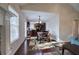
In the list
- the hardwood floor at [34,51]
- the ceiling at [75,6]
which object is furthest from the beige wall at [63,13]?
the hardwood floor at [34,51]

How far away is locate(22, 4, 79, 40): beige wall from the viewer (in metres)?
2.47

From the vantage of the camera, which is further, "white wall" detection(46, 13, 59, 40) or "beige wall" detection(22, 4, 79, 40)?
"white wall" detection(46, 13, 59, 40)

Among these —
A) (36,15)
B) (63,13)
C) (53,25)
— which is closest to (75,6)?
(63,13)

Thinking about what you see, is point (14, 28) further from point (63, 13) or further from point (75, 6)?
point (75, 6)

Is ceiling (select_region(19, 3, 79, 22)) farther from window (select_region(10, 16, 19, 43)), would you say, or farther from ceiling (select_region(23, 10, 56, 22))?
window (select_region(10, 16, 19, 43))

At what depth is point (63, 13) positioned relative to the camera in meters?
2.55

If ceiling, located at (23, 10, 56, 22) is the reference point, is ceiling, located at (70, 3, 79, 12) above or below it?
above

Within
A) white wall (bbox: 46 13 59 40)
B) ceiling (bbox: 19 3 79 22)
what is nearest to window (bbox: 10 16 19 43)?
ceiling (bbox: 19 3 79 22)

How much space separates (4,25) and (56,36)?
1016 millimetres

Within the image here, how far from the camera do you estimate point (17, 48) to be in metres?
2.60

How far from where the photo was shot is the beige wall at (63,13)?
8.12ft
